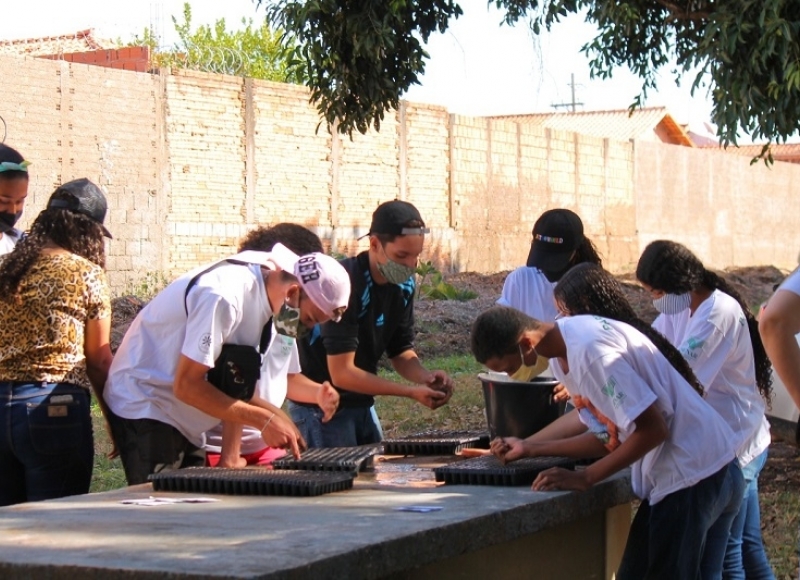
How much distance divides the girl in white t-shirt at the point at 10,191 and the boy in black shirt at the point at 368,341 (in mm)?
1247

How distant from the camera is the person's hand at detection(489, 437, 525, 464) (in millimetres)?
4027

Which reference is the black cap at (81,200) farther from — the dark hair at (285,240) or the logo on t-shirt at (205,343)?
the logo on t-shirt at (205,343)

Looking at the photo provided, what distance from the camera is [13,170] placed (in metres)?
4.66

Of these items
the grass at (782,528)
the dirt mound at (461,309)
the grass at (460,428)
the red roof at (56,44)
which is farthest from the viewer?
the red roof at (56,44)

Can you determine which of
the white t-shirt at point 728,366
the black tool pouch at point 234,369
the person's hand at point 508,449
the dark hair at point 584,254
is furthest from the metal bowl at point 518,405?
the dark hair at point 584,254

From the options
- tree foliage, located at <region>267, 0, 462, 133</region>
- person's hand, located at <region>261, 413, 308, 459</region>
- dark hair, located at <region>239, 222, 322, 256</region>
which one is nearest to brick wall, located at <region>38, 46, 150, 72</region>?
tree foliage, located at <region>267, 0, 462, 133</region>

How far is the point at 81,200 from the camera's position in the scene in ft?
14.0

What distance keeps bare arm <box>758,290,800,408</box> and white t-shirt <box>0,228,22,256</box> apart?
2.88m

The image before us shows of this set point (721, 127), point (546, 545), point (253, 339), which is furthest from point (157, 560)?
point (721, 127)

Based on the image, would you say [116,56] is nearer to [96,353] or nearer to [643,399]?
[96,353]

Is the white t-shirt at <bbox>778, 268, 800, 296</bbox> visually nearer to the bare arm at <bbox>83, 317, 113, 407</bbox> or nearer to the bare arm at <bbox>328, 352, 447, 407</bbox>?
the bare arm at <bbox>328, 352, 447, 407</bbox>

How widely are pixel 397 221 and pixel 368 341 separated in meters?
0.53

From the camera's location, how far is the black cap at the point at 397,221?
15.9ft

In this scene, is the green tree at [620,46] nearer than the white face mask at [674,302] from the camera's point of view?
No
